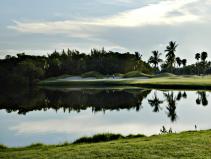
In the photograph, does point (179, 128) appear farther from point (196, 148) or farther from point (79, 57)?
A: point (79, 57)

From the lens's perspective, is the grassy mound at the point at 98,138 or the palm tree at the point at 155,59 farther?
the palm tree at the point at 155,59

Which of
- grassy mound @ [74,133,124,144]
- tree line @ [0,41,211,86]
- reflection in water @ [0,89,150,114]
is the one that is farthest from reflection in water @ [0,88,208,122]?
tree line @ [0,41,211,86]

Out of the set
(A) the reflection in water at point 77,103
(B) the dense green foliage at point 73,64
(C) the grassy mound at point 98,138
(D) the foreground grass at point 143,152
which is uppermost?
(B) the dense green foliage at point 73,64

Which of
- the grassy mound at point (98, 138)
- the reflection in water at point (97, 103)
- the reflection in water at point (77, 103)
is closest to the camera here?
the grassy mound at point (98, 138)

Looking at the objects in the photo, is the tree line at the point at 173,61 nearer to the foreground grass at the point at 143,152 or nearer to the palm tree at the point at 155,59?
the palm tree at the point at 155,59

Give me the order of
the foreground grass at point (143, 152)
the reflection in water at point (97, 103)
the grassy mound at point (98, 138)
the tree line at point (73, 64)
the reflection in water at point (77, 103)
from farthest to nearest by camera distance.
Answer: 1. the tree line at point (73, 64)
2. the reflection in water at point (77, 103)
3. the reflection in water at point (97, 103)
4. the grassy mound at point (98, 138)
5. the foreground grass at point (143, 152)

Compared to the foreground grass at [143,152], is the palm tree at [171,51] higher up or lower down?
higher up

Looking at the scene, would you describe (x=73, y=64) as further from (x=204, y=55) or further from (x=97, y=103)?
(x=97, y=103)

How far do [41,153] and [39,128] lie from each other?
51.0 feet

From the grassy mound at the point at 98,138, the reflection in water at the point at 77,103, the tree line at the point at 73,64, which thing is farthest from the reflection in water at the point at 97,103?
the tree line at the point at 73,64

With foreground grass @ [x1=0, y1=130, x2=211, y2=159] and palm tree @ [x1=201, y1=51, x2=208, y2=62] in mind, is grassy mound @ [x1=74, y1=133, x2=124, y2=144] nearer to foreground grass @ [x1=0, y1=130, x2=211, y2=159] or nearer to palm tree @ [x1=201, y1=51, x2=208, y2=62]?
foreground grass @ [x1=0, y1=130, x2=211, y2=159]

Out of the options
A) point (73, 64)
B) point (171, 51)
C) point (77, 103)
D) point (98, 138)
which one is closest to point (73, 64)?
point (73, 64)

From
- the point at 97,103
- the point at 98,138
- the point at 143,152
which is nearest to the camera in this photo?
the point at 143,152

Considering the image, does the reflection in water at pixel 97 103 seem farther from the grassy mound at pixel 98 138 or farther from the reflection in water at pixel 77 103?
the grassy mound at pixel 98 138
